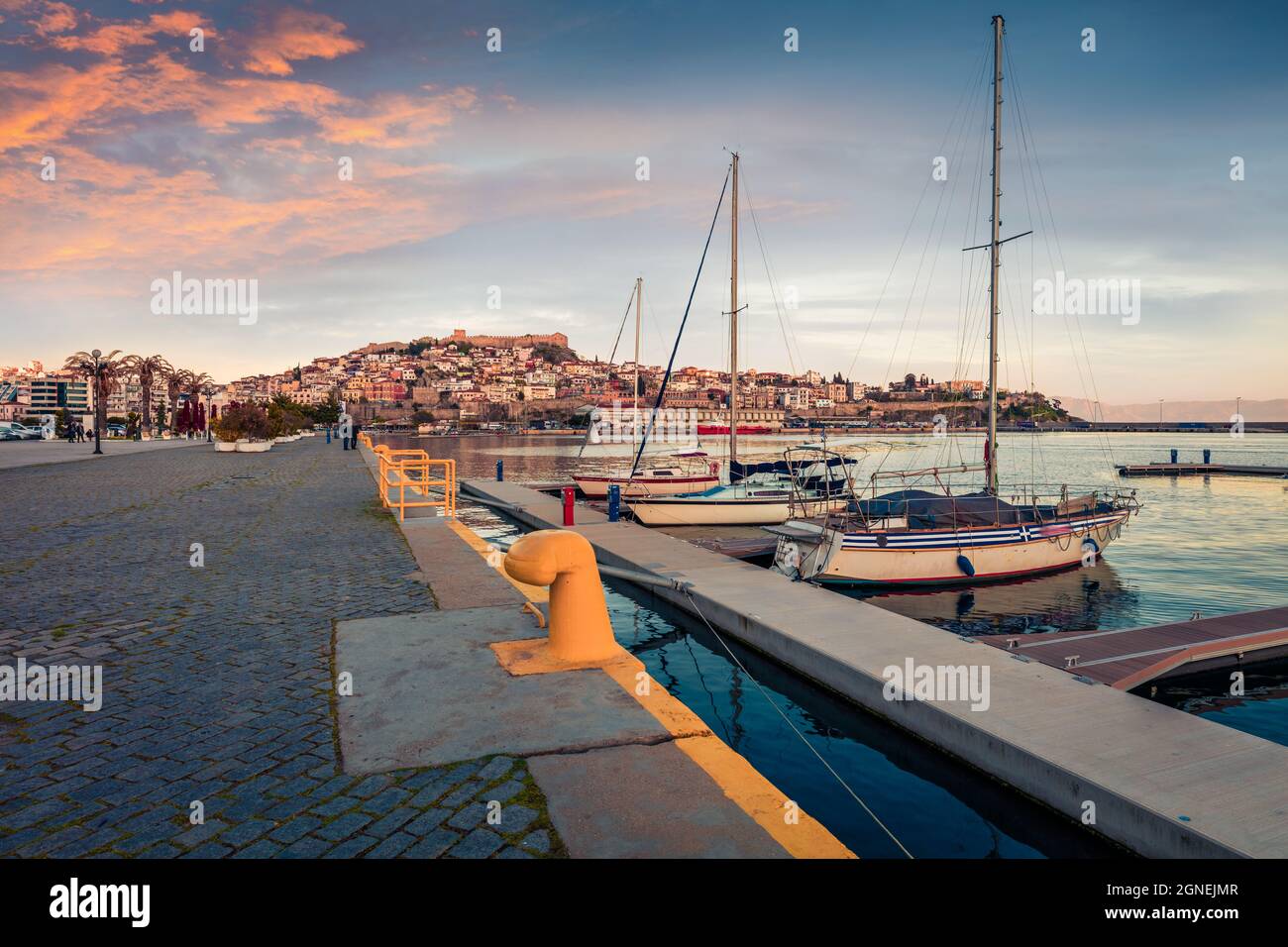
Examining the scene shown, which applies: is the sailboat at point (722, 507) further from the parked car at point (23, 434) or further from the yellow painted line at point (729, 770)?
the parked car at point (23, 434)

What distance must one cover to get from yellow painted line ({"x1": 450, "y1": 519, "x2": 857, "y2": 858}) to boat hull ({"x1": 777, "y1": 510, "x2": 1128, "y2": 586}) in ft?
24.8

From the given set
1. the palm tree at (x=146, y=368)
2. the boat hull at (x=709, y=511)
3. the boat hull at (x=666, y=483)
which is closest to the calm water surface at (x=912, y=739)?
the boat hull at (x=709, y=511)

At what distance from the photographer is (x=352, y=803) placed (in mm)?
4086

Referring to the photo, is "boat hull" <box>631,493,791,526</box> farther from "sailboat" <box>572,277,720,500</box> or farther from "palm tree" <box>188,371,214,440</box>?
"palm tree" <box>188,371,214,440</box>

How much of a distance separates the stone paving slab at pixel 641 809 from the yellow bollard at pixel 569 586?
1.86 m

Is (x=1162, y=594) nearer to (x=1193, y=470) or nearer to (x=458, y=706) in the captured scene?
(x=458, y=706)

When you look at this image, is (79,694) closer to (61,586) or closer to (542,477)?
(61,586)

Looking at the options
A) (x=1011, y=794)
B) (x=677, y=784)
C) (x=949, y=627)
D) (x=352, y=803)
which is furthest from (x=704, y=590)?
(x=352, y=803)

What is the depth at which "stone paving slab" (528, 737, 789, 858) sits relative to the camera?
3.66 m

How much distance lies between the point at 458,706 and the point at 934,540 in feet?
39.9

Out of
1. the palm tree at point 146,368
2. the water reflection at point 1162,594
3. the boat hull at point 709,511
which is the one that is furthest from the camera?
the palm tree at point 146,368

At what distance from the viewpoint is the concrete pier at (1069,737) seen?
14.2 ft

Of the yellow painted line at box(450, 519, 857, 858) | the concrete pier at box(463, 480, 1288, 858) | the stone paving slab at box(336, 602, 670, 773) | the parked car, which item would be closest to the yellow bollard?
the yellow painted line at box(450, 519, 857, 858)
